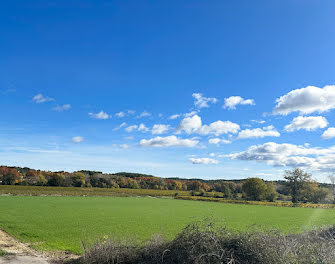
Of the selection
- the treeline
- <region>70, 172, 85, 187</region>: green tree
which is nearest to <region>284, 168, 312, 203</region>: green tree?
the treeline

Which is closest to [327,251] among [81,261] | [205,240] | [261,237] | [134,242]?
[261,237]

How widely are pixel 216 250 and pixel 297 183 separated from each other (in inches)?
3965

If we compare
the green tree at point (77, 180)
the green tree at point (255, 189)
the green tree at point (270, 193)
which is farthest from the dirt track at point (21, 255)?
the green tree at point (77, 180)

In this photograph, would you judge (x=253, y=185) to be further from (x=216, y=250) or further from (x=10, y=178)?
(x=216, y=250)

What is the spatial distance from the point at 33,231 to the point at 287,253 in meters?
20.2

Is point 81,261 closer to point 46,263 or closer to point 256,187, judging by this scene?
point 46,263

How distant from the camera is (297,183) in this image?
100m

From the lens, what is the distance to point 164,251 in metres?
10.3

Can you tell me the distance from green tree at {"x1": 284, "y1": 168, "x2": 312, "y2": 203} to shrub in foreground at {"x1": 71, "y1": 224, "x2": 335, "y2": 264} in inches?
3810

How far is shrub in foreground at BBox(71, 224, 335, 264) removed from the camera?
8.91m

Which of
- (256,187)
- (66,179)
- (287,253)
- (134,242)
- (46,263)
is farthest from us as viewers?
(66,179)

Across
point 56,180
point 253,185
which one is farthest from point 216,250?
point 56,180

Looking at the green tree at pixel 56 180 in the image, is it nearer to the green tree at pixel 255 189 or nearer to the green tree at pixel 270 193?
the green tree at pixel 255 189

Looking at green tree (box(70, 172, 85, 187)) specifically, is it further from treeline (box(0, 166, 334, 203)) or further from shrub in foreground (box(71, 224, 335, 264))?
shrub in foreground (box(71, 224, 335, 264))
